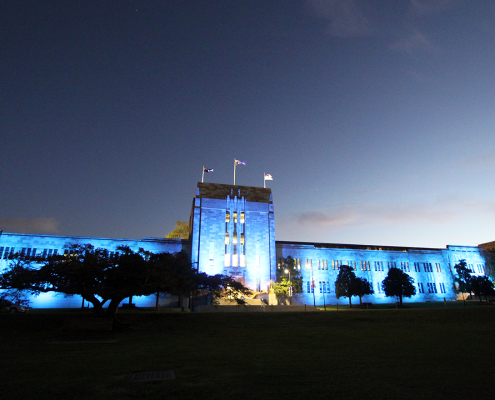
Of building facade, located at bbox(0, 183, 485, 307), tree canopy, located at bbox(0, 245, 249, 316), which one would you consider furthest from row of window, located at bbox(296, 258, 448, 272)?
tree canopy, located at bbox(0, 245, 249, 316)

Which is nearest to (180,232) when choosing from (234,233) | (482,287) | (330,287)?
(234,233)

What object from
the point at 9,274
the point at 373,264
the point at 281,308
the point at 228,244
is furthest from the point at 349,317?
the point at 373,264

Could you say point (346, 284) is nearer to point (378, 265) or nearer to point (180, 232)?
point (378, 265)

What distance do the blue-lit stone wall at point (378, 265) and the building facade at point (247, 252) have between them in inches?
7.7

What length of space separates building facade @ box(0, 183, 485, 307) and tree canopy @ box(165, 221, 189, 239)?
958 centimetres

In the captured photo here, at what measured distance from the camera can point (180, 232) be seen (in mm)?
75438

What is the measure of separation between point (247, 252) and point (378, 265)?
31.1 meters

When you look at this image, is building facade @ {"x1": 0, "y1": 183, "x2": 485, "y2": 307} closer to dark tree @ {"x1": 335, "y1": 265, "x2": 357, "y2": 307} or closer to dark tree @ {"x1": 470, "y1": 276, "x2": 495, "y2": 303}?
dark tree @ {"x1": 335, "y1": 265, "x2": 357, "y2": 307}

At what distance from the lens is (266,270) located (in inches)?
2461

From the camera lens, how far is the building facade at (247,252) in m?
56.3

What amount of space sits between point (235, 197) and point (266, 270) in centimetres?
1587

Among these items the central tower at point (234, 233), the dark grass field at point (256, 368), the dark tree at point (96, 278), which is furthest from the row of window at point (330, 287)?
the dark grass field at point (256, 368)

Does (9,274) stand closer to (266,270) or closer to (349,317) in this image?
(349,317)

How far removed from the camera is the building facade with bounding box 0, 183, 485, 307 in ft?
185
